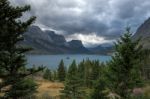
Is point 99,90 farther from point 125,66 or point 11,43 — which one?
point 11,43

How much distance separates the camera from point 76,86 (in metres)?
64.7

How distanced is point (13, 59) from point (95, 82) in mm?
14137

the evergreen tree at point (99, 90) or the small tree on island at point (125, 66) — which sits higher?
the small tree on island at point (125, 66)

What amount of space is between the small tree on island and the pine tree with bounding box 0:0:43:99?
1107 cm

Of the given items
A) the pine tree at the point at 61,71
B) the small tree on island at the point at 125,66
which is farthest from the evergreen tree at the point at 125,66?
the pine tree at the point at 61,71

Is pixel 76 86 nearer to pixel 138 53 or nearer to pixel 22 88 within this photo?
pixel 138 53

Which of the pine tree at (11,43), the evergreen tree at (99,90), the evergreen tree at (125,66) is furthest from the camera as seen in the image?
the evergreen tree at (99,90)

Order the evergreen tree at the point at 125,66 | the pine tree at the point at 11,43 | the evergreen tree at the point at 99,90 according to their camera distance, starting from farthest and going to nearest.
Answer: the evergreen tree at the point at 99,90, the evergreen tree at the point at 125,66, the pine tree at the point at 11,43

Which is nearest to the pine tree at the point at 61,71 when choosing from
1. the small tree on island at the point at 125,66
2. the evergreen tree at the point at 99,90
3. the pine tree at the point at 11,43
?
the evergreen tree at the point at 99,90

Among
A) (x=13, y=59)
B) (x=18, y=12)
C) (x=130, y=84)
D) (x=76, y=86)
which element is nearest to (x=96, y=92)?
(x=130, y=84)

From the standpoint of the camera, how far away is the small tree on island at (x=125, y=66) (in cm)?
3027

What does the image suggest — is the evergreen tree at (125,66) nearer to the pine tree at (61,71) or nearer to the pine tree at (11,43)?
the pine tree at (11,43)

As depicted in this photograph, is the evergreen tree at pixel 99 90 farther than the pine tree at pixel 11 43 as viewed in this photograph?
Yes

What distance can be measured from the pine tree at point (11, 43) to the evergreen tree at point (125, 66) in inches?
436
